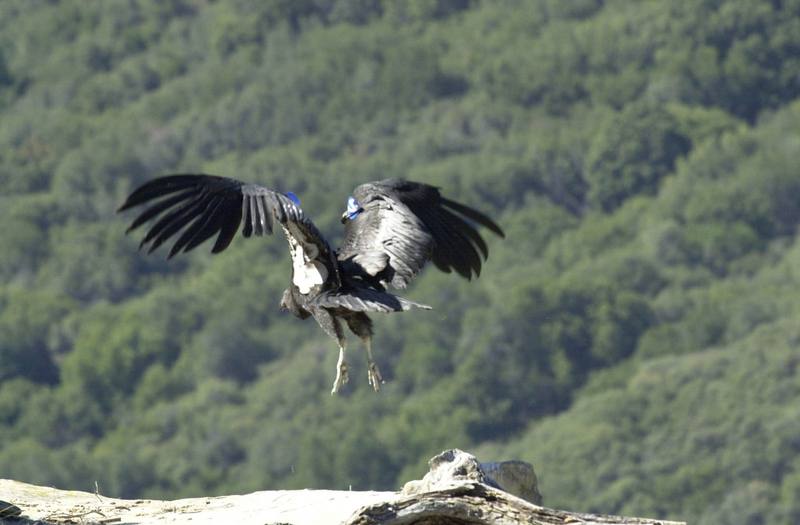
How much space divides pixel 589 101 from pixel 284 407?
117 feet

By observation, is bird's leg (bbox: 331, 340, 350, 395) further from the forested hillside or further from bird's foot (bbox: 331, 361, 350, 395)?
the forested hillside

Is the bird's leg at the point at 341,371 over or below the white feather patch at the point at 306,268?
below

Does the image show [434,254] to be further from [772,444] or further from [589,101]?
[589,101]

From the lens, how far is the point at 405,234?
17547 mm

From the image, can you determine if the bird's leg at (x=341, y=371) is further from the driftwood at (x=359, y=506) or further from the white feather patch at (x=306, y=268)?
the driftwood at (x=359, y=506)

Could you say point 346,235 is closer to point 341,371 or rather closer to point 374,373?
point 341,371

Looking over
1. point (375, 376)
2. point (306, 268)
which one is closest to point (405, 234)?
point (306, 268)

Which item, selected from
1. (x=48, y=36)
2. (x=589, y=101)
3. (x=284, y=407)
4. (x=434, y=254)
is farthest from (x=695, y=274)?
(x=434, y=254)

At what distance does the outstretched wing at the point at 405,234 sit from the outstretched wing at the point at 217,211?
0.60 m

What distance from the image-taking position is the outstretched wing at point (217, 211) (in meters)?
16.3

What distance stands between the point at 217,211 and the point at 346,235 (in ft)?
5.22

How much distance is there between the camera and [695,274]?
90.3m

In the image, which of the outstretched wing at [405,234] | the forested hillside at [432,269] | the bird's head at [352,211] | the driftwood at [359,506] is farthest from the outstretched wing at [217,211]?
the forested hillside at [432,269]

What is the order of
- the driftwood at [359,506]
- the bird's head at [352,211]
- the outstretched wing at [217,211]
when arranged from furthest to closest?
1. the bird's head at [352,211]
2. the outstretched wing at [217,211]
3. the driftwood at [359,506]
